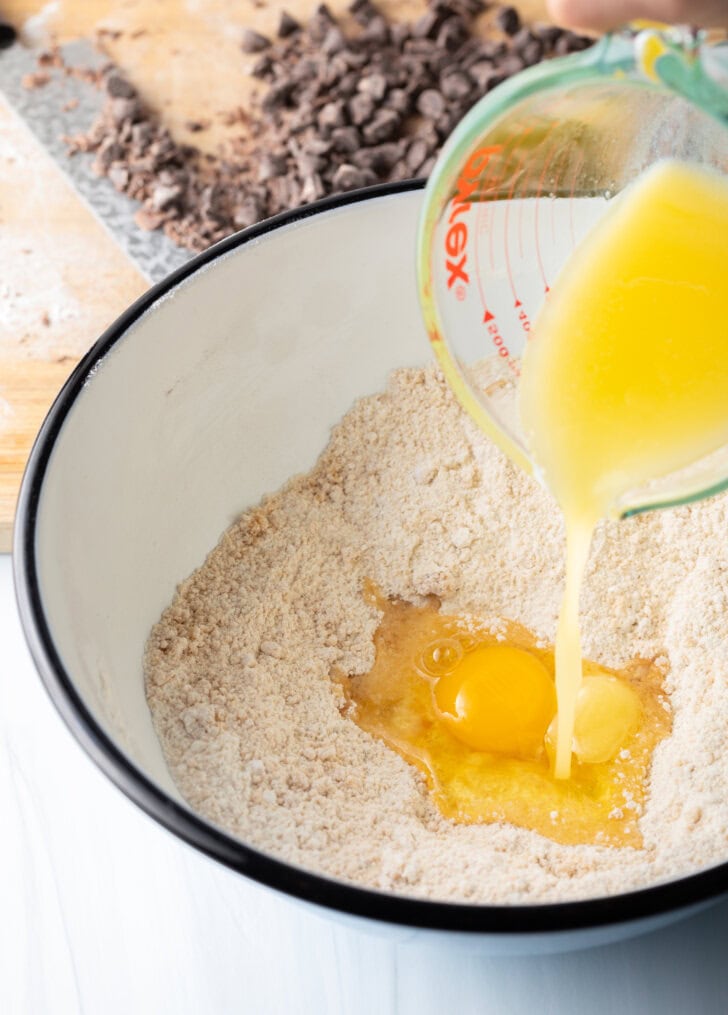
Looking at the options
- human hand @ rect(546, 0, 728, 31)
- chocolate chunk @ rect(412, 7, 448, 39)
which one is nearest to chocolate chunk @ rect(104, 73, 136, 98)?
chocolate chunk @ rect(412, 7, 448, 39)

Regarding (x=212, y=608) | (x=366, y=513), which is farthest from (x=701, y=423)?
(x=212, y=608)

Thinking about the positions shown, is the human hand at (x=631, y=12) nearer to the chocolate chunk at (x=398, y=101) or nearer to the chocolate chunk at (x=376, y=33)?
the chocolate chunk at (x=398, y=101)

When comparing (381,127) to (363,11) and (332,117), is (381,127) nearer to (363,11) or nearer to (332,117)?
(332,117)

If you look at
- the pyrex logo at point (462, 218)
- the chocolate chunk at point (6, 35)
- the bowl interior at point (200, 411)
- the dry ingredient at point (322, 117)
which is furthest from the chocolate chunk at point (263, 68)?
the pyrex logo at point (462, 218)

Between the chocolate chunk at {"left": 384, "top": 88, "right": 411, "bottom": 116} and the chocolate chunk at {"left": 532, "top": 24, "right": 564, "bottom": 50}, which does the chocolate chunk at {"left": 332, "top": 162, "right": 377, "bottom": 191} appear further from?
the chocolate chunk at {"left": 532, "top": 24, "right": 564, "bottom": 50}

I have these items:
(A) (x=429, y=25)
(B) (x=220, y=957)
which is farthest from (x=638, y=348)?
(A) (x=429, y=25)

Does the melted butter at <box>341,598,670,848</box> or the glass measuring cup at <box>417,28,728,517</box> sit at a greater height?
the glass measuring cup at <box>417,28,728,517</box>
